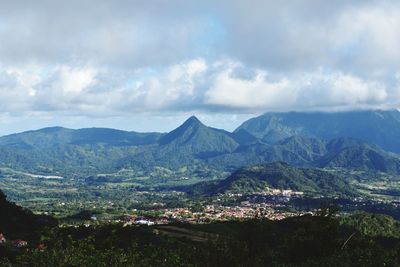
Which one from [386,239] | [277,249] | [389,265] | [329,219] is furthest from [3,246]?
[386,239]

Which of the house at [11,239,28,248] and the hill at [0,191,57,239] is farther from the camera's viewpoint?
the hill at [0,191,57,239]

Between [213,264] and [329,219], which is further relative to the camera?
[329,219]

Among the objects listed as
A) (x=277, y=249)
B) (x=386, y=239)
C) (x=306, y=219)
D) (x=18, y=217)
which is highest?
(x=306, y=219)

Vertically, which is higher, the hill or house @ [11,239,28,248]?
house @ [11,239,28,248]

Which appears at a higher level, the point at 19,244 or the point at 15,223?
the point at 19,244

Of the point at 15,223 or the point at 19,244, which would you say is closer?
the point at 19,244

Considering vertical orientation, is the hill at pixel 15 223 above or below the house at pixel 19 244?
below

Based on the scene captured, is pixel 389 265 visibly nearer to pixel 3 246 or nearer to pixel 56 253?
pixel 56 253

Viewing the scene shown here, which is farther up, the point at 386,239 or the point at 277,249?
the point at 277,249

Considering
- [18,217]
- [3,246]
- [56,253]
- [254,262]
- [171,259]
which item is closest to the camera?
[56,253]

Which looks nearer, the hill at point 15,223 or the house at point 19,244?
the house at point 19,244

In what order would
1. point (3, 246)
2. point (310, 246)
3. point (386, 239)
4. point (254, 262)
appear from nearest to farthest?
point (254, 262)
point (310, 246)
point (3, 246)
point (386, 239)
